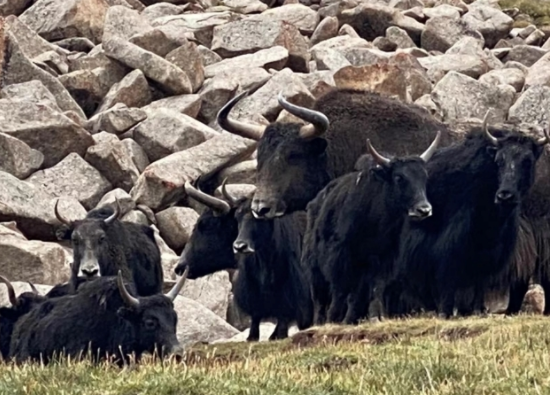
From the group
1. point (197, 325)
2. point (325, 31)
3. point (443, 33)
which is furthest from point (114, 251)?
point (443, 33)

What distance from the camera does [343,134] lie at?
18203 millimetres

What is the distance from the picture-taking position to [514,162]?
15992mm

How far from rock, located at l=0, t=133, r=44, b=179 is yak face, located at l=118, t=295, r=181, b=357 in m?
11.9

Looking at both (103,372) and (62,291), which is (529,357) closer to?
(103,372)

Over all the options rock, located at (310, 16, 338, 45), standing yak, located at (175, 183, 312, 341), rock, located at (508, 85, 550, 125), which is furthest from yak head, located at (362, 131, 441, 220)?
rock, located at (310, 16, 338, 45)

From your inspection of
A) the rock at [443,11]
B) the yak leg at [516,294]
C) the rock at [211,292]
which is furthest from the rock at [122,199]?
the rock at [443,11]

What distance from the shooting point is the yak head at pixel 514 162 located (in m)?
15.9

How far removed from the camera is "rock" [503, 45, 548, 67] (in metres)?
39.7

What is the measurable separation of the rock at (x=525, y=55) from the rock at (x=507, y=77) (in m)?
3.84

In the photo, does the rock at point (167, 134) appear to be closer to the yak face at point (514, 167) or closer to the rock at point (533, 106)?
the rock at point (533, 106)

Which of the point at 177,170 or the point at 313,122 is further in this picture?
the point at 177,170

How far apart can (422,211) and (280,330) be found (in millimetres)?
2658

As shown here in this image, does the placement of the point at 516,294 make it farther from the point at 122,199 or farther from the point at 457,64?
the point at 457,64

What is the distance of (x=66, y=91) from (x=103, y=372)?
21061mm
